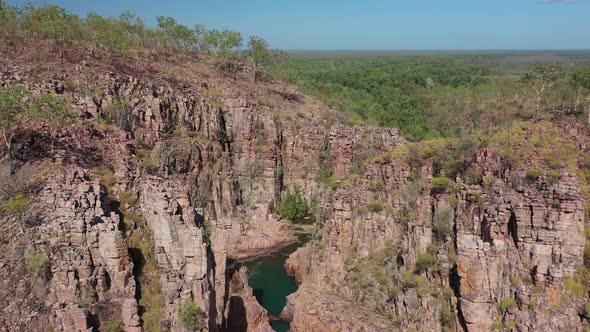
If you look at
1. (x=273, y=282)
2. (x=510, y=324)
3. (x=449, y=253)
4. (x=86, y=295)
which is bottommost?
(x=273, y=282)

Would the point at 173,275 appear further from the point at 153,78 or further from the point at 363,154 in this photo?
the point at 153,78

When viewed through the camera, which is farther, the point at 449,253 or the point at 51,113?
the point at 51,113

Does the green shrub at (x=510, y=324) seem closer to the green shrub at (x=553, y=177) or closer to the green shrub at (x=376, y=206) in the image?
the green shrub at (x=553, y=177)

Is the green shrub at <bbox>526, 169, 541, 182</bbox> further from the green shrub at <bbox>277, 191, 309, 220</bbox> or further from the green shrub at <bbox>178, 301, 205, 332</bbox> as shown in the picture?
the green shrub at <bbox>277, 191, 309, 220</bbox>

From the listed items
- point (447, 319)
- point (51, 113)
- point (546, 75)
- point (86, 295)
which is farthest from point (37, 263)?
point (546, 75)

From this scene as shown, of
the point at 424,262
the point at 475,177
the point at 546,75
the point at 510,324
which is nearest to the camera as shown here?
the point at 510,324

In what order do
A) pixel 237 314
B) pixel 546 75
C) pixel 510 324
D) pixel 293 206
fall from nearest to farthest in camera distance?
pixel 510 324 < pixel 237 314 < pixel 546 75 < pixel 293 206

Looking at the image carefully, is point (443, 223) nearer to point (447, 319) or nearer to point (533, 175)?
point (447, 319)

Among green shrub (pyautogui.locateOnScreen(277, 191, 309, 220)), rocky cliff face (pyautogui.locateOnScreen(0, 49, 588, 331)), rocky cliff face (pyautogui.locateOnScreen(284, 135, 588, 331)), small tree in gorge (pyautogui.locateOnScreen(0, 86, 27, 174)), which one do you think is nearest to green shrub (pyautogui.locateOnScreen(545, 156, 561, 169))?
rocky cliff face (pyautogui.locateOnScreen(0, 49, 588, 331))
